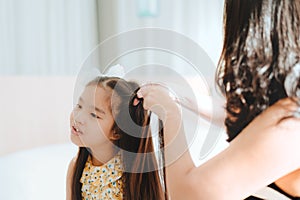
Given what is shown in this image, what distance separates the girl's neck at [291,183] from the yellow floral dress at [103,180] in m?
0.34

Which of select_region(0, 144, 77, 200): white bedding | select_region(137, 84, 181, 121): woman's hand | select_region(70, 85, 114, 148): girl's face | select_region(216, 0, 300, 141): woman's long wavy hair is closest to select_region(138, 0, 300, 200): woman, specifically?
select_region(216, 0, 300, 141): woman's long wavy hair

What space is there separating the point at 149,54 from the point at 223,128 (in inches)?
8.5

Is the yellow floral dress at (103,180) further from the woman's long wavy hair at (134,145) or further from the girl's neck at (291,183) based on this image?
the girl's neck at (291,183)

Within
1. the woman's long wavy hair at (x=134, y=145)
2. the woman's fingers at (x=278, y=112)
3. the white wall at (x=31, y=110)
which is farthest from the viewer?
the white wall at (x=31, y=110)

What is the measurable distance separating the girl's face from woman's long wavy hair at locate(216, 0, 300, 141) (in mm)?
254

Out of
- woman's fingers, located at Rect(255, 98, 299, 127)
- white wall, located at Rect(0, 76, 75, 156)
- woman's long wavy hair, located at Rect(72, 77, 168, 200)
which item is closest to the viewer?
woman's fingers, located at Rect(255, 98, 299, 127)

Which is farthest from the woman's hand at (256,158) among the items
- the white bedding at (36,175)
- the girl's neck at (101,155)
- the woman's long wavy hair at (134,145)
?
the white bedding at (36,175)

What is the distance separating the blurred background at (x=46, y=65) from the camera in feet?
4.07

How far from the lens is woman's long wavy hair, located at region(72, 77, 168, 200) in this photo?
1198 mm

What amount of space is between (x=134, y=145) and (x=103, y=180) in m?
0.11

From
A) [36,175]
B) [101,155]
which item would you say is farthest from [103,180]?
[36,175]

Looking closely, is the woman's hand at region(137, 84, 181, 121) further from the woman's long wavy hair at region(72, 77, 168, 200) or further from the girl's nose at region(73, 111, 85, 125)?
the girl's nose at region(73, 111, 85, 125)

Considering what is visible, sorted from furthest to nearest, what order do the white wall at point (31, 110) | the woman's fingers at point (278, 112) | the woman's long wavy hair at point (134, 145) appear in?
the white wall at point (31, 110)
the woman's long wavy hair at point (134, 145)
the woman's fingers at point (278, 112)

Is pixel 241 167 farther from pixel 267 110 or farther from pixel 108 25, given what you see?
pixel 108 25
